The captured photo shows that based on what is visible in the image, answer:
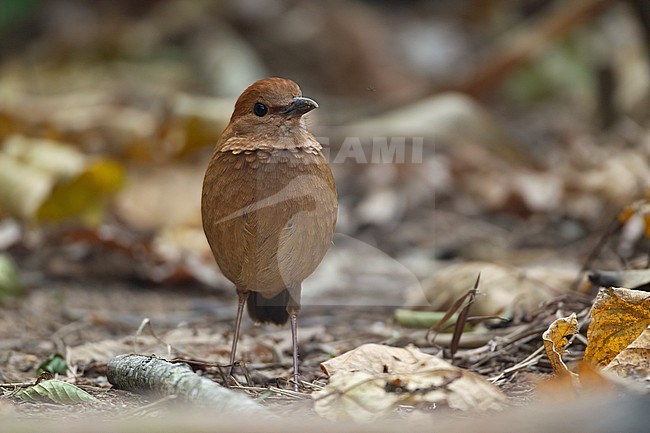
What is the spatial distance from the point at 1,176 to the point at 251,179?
2875 mm

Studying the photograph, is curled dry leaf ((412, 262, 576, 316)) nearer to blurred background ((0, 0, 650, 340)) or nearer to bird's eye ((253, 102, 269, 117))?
blurred background ((0, 0, 650, 340))

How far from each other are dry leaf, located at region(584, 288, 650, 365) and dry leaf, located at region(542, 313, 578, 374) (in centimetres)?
6

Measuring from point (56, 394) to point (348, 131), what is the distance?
466 cm

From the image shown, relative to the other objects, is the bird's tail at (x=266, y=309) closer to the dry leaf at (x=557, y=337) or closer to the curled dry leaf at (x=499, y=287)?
the curled dry leaf at (x=499, y=287)

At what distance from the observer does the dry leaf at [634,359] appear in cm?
208

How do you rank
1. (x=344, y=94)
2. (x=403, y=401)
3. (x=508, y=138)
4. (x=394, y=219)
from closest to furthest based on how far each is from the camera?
(x=403, y=401)
(x=394, y=219)
(x=508, y=138)
(x=344, y=94)

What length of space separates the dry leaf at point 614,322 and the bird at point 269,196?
2.53 feet

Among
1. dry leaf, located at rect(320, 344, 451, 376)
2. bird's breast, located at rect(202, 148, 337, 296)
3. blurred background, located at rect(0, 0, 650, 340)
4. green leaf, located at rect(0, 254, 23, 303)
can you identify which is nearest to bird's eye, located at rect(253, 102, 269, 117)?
bird's breast, located at rect(202, 148, 337, 296)

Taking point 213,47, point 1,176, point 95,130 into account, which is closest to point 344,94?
point 213,47

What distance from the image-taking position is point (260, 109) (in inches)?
101

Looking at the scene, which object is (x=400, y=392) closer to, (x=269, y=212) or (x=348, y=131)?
(x=269, y=212)

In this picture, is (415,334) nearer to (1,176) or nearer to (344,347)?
(344,347)

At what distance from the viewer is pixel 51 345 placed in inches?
127

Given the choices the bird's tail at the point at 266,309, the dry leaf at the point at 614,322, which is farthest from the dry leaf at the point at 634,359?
the bird's tail at the point at 266,309
